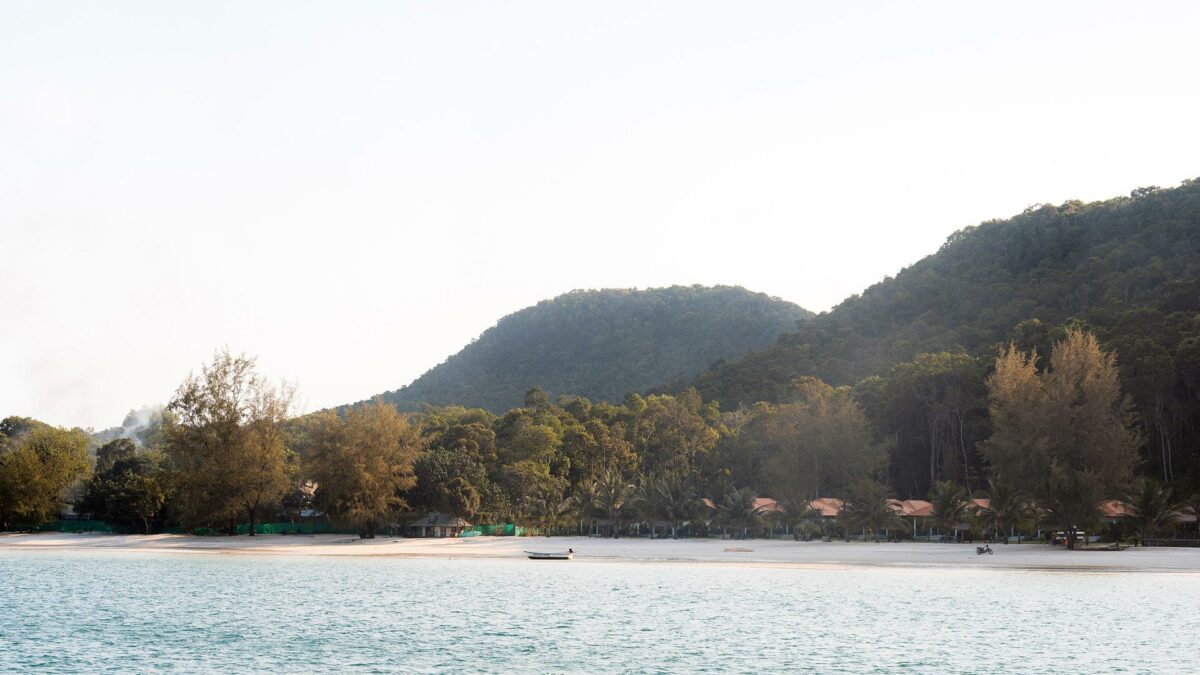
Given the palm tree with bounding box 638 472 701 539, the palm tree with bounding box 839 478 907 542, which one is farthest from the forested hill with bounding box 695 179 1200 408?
the palm tree with bounding box 638 472 701 539

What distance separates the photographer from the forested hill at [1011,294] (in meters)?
90.6

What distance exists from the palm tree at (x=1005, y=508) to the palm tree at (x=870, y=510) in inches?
240

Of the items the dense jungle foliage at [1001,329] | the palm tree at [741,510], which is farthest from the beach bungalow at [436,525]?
the dense jungle foliage at [1001,329]

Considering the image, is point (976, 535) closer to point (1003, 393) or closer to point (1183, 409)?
point (1003, 393)

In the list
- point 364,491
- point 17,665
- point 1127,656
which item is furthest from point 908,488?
point 17,665

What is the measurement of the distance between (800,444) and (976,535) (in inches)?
501

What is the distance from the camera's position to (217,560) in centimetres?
5703

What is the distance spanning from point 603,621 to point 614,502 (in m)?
47.2

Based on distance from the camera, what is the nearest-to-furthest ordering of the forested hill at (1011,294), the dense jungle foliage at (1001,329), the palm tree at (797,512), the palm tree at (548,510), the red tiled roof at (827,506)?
the dense jungle foliage at (1001,329), the red tiled roof at (827,506), the palm tree at (797,512), the palm tree at (548,510), the forested hill at (1011,294)

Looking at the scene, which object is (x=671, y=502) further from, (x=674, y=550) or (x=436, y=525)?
(x=436, y=525)

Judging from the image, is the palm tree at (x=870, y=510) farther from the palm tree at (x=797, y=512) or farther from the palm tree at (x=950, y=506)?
the palm tree at (x=797, y=512)

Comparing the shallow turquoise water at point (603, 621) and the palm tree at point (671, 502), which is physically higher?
the palm tree at point (671, 502)

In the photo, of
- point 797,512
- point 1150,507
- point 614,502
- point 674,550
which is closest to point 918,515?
point 797,512

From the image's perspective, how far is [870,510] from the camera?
65688 millimetres
